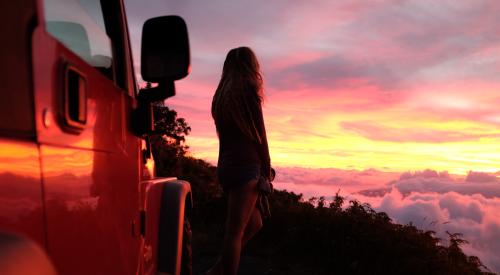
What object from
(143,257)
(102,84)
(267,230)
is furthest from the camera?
(267,230)

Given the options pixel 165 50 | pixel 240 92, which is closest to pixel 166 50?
pixel 165 50

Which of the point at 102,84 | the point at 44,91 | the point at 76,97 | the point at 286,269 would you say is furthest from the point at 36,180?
the point at 286,269

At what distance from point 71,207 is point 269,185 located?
2.77 metres

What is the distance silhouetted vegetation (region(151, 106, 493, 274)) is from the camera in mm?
6638

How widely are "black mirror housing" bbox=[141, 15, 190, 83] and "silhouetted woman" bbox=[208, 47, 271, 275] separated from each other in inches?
62.8

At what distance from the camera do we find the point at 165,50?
230 cm

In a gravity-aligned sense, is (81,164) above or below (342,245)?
above

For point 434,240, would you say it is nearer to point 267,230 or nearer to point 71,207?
point 267,230

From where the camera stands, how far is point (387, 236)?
23.1ft

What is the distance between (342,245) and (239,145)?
3755mm

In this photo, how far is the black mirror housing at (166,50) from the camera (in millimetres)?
2270

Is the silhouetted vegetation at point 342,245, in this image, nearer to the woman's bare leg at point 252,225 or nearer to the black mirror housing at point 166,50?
the woman's bare leg at point 252,225

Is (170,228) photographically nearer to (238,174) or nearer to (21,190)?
(238,174)

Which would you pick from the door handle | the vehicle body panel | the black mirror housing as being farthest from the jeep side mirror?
the vehicle body panel
